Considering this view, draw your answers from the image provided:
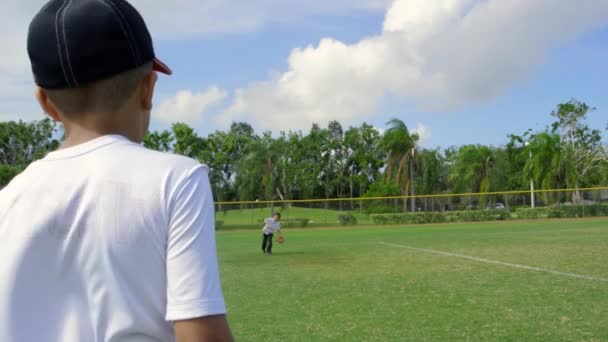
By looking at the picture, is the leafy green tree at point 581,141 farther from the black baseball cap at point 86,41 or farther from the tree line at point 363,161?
the black baseball cap at point 86,41

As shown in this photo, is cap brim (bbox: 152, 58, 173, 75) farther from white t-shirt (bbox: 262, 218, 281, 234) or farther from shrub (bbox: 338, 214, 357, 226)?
shrub (bbox: 338, 214, 357, 226)

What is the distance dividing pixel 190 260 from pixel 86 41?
555 millimetres

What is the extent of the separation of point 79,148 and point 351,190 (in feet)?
275

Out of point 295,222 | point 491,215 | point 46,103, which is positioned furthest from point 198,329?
point 491,215

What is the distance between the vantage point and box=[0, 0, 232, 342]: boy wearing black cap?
129cm

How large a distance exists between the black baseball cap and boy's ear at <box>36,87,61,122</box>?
0.09 metres

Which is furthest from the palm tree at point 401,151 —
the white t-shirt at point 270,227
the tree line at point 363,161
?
the white t-shirt at point 270,227

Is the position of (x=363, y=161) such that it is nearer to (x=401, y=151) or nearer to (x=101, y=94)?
(x=401, y=151)

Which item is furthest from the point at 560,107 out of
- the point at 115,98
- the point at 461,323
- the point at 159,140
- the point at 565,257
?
the point at 115,98

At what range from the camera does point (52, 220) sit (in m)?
1.35

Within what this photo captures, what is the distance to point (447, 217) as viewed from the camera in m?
47.4

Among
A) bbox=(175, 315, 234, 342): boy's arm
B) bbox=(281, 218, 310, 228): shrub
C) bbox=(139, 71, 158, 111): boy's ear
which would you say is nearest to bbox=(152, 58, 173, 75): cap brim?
bbox=(139, 71, 158, 111): boy's ear

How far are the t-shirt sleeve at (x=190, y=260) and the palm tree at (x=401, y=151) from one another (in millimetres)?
58675

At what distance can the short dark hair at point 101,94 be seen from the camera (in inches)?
56.5
